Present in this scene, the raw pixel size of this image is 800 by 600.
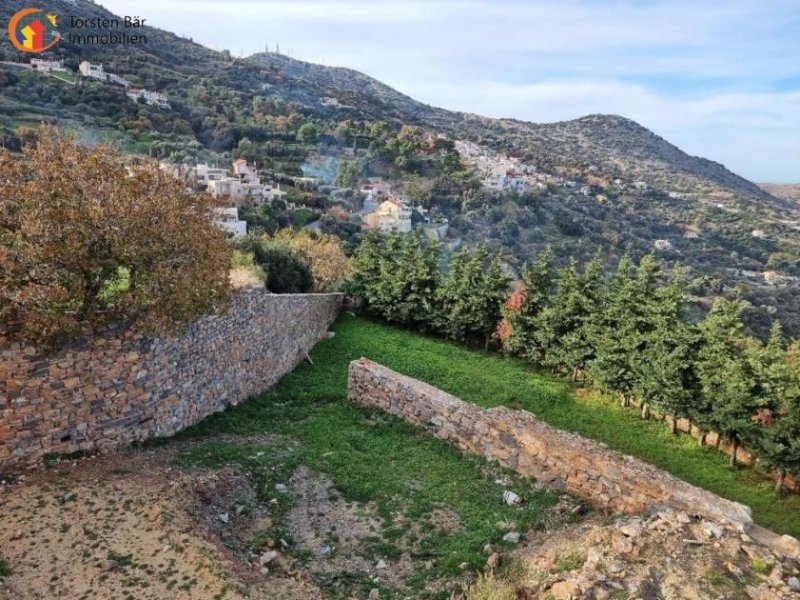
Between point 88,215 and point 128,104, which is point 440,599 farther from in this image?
point 128,104

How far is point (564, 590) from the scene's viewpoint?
233 inches

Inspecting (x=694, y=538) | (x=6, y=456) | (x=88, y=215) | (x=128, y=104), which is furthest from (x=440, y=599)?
(x=128, y=104)

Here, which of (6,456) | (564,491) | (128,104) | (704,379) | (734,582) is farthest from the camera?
(128,104)

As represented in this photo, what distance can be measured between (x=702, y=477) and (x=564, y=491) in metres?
4.62

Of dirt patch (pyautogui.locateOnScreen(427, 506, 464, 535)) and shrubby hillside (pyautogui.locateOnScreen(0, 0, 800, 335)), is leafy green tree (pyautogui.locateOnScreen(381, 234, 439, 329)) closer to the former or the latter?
dirt patch (pyautogui.locateOnScreen(427, 506, 464, 535))

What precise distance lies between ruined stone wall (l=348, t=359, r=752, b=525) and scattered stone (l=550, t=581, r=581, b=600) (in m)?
2.64

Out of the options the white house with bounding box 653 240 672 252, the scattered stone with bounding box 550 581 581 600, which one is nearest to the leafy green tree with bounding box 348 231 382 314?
the scattered stone with bounding box 550 581 581 600

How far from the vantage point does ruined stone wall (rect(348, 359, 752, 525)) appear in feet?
27.5

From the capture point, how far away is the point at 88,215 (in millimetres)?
8367

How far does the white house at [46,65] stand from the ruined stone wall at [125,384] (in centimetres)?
6375

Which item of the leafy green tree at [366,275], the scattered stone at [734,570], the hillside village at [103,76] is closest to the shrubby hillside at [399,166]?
the hillside village at [103,76]

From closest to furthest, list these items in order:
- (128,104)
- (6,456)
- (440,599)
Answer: (440,599) < (6,456) < (128,104)

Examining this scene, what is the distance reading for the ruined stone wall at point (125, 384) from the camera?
809cm

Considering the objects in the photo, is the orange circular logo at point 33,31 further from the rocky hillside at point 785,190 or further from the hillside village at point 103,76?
the rocky hillside at point 785,190
